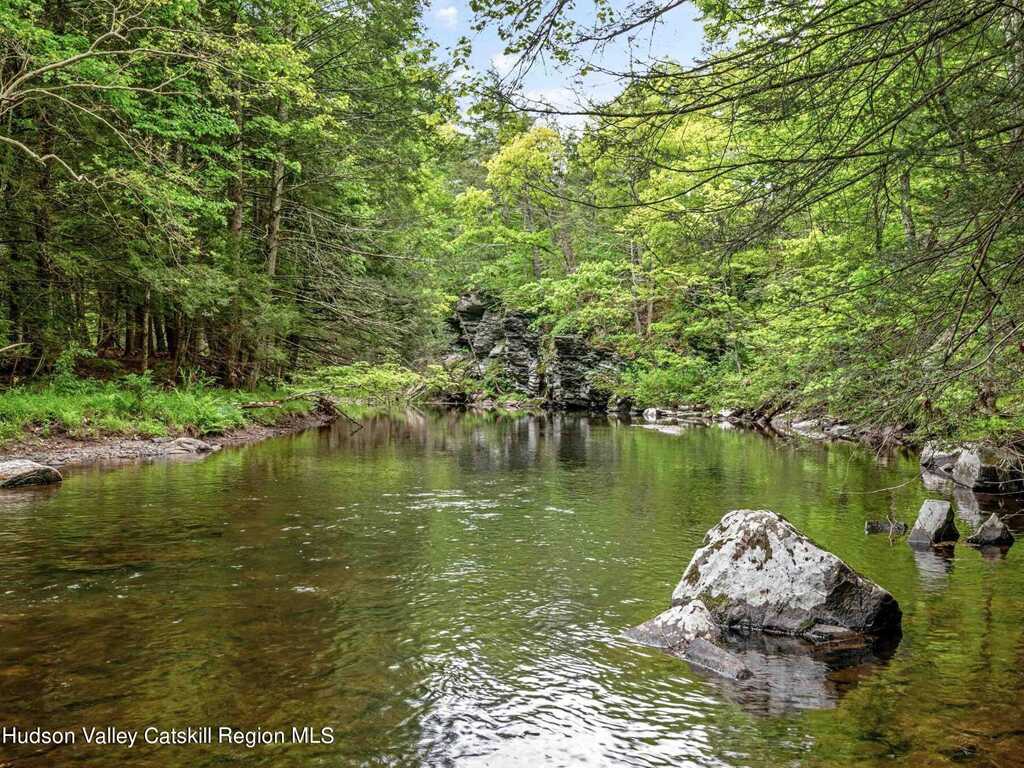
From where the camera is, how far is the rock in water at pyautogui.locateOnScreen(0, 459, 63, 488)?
9.83 m

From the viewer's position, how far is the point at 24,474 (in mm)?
9914

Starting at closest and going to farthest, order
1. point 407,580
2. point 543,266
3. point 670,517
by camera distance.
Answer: point 407,580 → point 670,517 → point 543,266

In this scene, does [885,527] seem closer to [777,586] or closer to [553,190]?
[777,586]

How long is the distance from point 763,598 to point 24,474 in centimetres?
1047

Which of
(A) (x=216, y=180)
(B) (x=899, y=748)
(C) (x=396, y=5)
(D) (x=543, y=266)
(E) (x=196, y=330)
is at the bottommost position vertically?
(B) (x=899, y=748)

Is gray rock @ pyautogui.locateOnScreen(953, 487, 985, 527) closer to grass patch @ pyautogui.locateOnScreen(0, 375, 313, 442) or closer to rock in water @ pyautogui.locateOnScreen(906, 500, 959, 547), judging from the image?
rock in water @ pyautogui.locateOnScreen(906, 500, 959, 547)

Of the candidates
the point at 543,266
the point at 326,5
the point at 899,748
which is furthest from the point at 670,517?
the point at 543,266

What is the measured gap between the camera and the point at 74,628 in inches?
192

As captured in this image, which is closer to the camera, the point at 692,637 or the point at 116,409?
the point at 692,637

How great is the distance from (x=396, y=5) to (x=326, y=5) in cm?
243

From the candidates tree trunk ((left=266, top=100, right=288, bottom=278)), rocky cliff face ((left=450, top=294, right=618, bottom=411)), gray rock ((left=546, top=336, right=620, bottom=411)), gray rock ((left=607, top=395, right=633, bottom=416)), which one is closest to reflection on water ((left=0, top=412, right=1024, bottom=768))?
tree trunk ((left=266, top=100, right=288, bottom=278))

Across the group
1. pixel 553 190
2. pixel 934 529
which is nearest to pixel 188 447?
pixel 553 190

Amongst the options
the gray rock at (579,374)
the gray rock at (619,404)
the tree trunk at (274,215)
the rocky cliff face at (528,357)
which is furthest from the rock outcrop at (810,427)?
the tree trunk at (274,215)

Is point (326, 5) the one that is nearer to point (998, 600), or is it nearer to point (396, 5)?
point (396, 5)
